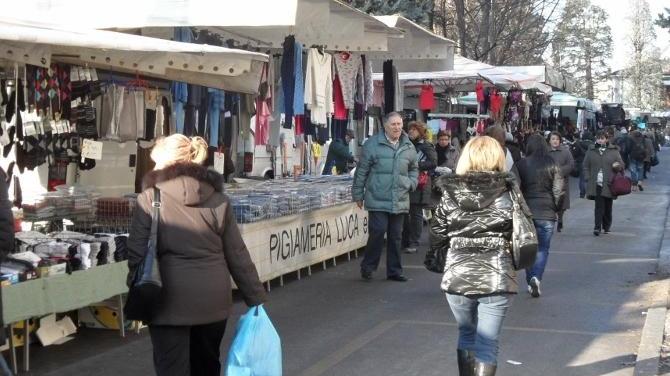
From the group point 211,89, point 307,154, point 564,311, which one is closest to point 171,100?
point 211,89

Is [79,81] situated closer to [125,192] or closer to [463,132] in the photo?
[125,192]

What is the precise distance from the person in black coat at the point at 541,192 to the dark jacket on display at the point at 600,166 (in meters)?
6.32

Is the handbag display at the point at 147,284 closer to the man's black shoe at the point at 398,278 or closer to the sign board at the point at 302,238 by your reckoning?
the sign board at the point at 302,238

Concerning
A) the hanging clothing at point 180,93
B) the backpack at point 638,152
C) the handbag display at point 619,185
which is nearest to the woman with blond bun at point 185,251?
the hanging clothing at point 180,93

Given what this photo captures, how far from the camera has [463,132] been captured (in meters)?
22.0

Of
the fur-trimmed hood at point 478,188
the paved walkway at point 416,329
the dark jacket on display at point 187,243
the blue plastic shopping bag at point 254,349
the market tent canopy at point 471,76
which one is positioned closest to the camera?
the dark jacket on display at point 187,243

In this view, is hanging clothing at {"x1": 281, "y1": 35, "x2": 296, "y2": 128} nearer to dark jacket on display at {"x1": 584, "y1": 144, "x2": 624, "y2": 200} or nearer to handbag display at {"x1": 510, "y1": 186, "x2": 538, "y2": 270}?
handbag display at {"x1": 510, "y1": 186, "x2": 538, "y2": 270}

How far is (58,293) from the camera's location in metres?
6.80

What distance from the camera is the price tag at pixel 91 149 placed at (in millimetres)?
9109

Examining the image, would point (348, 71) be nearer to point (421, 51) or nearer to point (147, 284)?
point (421, 51)

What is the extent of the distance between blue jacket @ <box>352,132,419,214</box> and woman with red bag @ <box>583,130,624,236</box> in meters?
6.13

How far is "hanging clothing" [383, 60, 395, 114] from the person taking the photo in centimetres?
1397

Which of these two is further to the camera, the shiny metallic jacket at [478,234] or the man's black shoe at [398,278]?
the man's black shoe at [398,278]

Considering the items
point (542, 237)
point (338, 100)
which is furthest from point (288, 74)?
point (542, 237)
